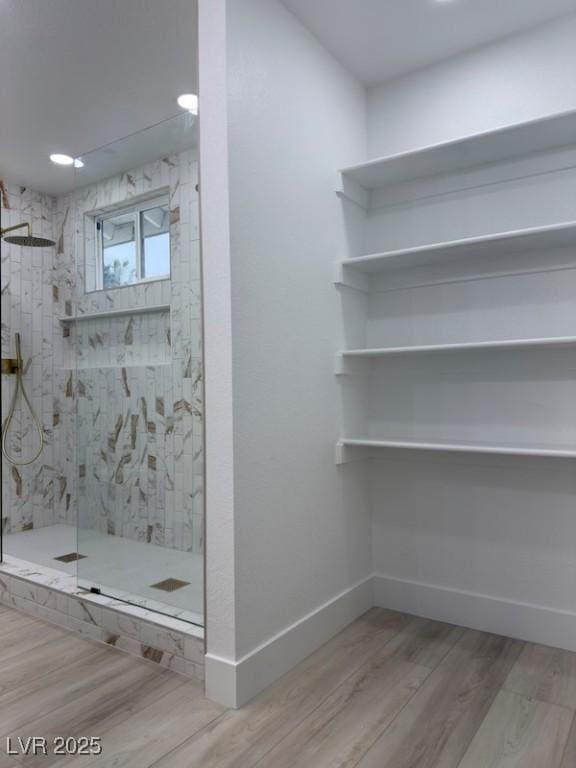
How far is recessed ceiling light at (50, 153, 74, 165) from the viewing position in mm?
3426

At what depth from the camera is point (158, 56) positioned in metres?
2.40

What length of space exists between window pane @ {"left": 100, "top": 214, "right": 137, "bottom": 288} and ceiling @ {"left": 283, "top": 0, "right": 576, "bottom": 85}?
1134mm

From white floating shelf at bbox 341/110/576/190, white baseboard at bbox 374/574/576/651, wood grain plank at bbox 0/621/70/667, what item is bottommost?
wood grain plank at bbox 0/621/70/667

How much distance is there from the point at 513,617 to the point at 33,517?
319 centimetres

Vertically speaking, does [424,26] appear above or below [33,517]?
above

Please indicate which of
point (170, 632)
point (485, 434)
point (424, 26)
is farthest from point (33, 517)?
point (424, 26)

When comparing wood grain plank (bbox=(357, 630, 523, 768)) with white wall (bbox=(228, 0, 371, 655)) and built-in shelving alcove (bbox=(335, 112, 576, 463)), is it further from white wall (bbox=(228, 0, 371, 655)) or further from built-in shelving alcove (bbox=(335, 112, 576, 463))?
built-in shelving alcove (bbox=(335, 112, 576, 463))

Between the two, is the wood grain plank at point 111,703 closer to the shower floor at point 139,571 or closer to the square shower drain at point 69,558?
the shower floor at point 139,571

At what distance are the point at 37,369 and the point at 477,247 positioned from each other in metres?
3.19

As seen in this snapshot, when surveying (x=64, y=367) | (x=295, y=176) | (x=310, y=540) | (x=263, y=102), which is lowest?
(x=310, y=540)

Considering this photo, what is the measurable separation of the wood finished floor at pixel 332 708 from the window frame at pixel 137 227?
156 centimetres

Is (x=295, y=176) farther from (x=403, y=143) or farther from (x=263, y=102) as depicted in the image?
(x=403, y=143)

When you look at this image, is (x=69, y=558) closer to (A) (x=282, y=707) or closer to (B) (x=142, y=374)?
(B) (x=142, y=374)

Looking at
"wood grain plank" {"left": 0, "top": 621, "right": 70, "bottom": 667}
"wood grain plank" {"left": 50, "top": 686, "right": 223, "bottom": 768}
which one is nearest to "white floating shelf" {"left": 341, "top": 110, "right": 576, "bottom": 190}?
"wood grain plank" {"left": 50, "top": 686, "right": 223, "bottom": 768}
